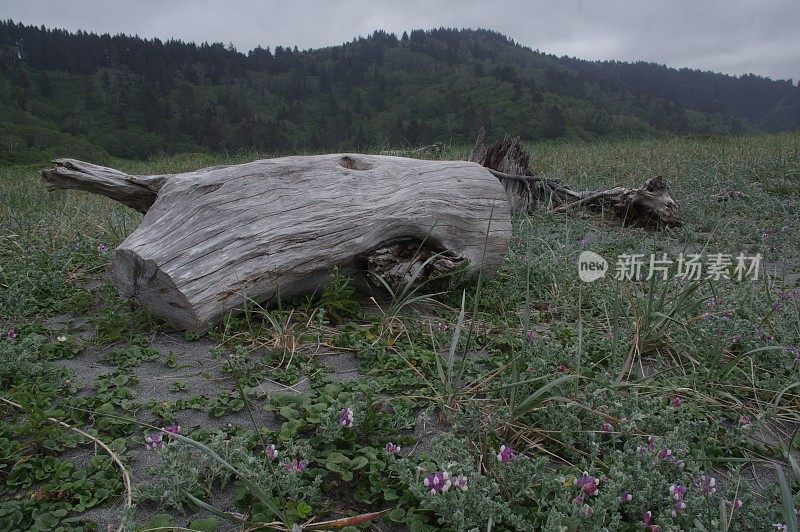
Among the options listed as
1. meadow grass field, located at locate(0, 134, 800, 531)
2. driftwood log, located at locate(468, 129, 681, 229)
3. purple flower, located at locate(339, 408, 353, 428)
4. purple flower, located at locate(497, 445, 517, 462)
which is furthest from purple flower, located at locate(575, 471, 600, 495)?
driftwood log, located at locate(468, 129, 681, 229)

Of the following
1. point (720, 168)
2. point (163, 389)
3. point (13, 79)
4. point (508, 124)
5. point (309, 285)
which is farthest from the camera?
point (13, 79)

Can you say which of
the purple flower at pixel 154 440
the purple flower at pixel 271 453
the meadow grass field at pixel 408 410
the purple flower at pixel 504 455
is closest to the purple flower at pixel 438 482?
the meadow grass field at pixel 408 410

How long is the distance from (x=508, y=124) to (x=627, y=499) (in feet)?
186

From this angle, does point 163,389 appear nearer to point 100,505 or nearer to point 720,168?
point 100,505

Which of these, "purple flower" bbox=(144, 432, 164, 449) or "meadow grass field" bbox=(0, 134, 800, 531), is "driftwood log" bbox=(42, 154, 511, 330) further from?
"purple flower" bbox=(144, 432, 164, 449)

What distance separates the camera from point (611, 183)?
8.07 m

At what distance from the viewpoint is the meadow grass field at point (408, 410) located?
5.72 feet

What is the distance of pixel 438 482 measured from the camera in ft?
5.55

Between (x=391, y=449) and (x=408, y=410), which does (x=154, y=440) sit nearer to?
(x=391, y=449)

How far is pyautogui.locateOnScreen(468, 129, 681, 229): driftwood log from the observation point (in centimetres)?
633

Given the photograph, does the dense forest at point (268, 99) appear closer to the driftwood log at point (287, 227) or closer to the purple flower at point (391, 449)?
the driftwood log at point (287, 227)

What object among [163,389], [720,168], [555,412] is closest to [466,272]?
[555,412]

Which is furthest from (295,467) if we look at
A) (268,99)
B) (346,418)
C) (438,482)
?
(268,99)

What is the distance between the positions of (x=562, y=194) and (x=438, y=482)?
6.02 metres
